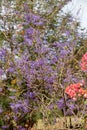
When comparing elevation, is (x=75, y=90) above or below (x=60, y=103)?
above

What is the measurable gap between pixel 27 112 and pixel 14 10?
4205mm

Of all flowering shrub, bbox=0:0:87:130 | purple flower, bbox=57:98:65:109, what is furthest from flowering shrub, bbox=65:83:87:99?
purple flower, bbox=57:98:65:109

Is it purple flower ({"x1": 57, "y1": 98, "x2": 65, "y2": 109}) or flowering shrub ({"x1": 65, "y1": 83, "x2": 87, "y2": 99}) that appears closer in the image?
flowering shrub ({"x1": 65, "y1": 83, "x2": 87, "y2": 99})

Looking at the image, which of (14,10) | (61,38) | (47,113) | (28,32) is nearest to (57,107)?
(47,113)

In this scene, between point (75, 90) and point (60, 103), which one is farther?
point (60, 103)

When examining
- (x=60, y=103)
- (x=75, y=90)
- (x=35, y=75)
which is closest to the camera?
(x=75, y=90)

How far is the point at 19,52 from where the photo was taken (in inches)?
460

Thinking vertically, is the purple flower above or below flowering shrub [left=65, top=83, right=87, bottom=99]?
below

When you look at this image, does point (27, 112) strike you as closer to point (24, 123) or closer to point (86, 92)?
point (24, 123)

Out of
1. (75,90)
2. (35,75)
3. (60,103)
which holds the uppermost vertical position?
(35,75)

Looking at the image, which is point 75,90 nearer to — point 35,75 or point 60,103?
point 60,103

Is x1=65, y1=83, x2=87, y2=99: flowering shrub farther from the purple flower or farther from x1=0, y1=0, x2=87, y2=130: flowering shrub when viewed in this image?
the purple flower

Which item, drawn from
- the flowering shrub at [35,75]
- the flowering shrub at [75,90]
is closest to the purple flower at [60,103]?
the flowering shrub at [35,75]

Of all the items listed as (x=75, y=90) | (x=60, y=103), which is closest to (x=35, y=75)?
(x=60, y=103)
